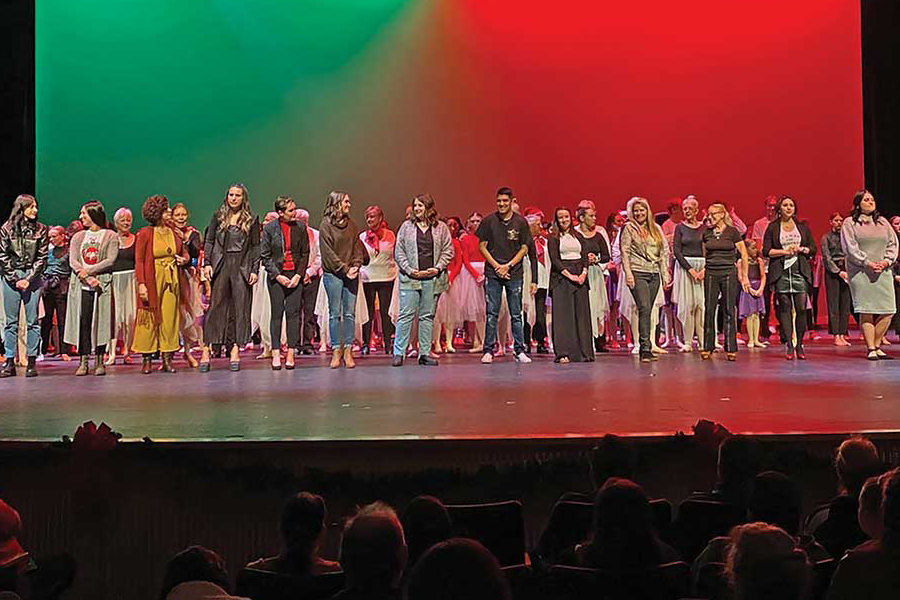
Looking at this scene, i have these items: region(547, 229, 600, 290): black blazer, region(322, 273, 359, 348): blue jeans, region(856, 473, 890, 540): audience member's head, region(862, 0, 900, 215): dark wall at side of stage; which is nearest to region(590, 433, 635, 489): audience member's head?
region(856, 473, 890, 540): audience member's head

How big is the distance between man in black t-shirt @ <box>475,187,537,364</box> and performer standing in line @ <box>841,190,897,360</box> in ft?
9.97

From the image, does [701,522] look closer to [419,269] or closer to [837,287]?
[419,269]

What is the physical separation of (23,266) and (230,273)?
1826 mm

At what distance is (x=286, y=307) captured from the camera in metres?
8.76

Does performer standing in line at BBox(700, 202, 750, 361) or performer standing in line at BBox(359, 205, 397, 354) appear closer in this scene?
performer standing in line at BBox(700, 202, 750, 361)

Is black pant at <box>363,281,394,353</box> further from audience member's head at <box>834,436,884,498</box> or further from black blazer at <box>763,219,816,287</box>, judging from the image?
audience member's head at <box>834,436,884,498</box>

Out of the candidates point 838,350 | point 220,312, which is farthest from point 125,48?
point 838,350

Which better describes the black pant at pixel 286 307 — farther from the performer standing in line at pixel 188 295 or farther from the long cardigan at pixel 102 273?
the long cardigan at pixel 102 273

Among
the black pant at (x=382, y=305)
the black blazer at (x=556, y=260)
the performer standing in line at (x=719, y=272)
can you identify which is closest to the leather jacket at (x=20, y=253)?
the black pant at (x=382, y=305)

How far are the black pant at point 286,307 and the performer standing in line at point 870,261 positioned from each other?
511 cm

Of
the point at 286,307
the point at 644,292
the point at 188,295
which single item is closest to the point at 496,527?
the point at 286,307

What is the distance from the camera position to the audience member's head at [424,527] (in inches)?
110

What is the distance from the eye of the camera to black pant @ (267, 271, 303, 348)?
8719 millimetres

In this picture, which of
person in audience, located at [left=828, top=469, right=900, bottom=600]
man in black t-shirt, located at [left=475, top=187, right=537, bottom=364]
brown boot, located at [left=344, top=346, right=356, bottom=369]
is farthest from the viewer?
man in black t-shirt, located at [left=475, top=187, right=537, bottom=364]
